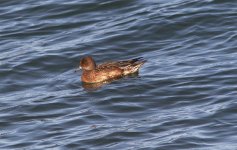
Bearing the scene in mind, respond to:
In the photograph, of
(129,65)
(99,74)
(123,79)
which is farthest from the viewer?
(99,74)

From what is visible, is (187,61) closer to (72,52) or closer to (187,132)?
(72,52)

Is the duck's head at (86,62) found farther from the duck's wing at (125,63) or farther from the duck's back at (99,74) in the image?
the duck's wing at (125,63)

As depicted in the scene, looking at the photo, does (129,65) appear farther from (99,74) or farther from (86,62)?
(86,62)

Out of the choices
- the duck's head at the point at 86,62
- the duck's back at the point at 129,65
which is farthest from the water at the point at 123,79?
the duck's head at the point at 86,62

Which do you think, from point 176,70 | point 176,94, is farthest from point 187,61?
point 176,94

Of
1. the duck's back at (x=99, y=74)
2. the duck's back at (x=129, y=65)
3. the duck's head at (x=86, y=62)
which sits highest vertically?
the duck's head at (x=86, y=62)

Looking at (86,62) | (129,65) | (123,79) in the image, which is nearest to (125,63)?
(129,65)
